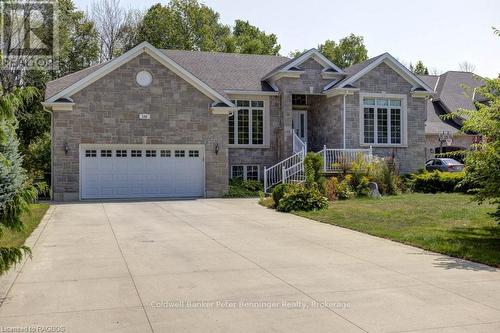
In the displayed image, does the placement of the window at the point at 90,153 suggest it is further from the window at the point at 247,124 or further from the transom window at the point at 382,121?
the transom window at the point at 382,121

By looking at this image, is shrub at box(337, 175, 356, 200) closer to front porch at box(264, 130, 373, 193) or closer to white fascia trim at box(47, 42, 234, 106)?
front porch at box(264, 130, 373, 193)

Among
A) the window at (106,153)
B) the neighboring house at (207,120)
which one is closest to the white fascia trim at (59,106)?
the neighboring house at (207,120)

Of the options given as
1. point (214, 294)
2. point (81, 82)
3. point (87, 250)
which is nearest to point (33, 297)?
point (214, 294)

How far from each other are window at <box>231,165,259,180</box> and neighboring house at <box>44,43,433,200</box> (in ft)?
0.25

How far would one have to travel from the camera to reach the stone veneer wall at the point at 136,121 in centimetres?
2158

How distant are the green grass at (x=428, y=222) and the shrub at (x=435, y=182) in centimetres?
295

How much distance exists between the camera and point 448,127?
111 ft

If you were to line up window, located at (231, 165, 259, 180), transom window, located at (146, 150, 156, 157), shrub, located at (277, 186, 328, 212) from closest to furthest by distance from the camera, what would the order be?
shrub, located at (277, 186, 328, 212)
transom window, located at (146, 150, 156, 157)
window, located at (231, 165, 259, 180)

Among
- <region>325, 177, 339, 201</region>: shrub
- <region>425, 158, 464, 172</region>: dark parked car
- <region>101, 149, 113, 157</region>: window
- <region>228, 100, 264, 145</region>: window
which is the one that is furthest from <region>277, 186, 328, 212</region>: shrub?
<region>425, 158, 464, 172</region>: dark parked car

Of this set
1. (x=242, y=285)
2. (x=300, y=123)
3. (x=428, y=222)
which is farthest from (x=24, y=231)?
(x=300, y=123)

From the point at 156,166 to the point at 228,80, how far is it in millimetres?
6565

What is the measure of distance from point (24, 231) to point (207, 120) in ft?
52.8

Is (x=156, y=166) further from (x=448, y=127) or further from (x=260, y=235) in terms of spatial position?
(x=448, y=127)

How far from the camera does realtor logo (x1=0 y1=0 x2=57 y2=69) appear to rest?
1312 inches
